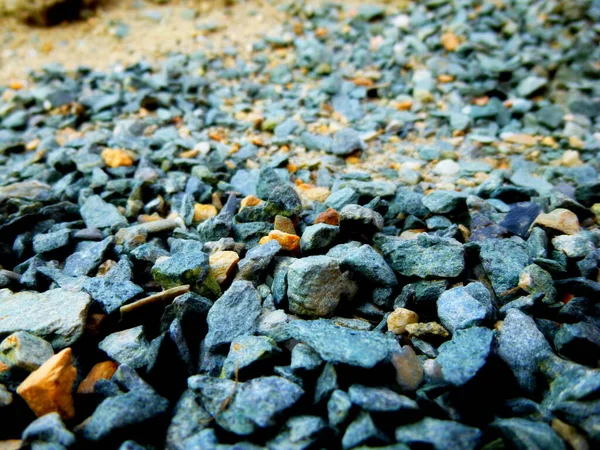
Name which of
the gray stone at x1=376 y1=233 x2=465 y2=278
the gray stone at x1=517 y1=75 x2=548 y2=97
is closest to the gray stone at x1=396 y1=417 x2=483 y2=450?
the gray stone at x1=376 y1=233 x2=465 y2=278

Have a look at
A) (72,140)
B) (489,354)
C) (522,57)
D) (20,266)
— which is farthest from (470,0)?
(20,266)

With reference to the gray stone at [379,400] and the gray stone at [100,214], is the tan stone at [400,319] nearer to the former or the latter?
the gray stone at [379,400]

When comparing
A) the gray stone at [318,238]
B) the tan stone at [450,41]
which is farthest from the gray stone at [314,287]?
the tan stone at [450,41]

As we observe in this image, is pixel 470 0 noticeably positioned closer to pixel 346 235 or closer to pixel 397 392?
pixel 346 235

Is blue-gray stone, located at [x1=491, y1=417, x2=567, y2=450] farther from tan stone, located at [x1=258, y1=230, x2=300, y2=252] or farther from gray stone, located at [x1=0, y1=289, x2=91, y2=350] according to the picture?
gray stone, located at [x1=0, y1=289, x2=91, y2=350]

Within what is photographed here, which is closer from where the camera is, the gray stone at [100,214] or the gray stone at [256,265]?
the gray stone at [256,265]

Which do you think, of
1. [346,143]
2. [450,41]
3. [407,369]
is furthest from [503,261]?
[450,41]
